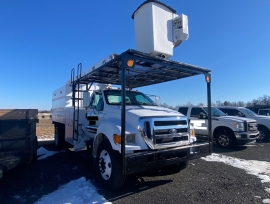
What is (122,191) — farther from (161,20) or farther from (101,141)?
(161,20)

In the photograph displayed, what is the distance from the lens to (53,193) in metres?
3.72

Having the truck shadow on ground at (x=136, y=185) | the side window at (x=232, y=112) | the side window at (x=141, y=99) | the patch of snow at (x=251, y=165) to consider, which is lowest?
the patch of snow at (x=251, y=165)

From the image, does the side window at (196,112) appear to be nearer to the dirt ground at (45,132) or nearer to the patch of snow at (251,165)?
the patch of snow at (251,165)

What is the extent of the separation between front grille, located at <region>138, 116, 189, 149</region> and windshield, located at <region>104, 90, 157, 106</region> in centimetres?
148

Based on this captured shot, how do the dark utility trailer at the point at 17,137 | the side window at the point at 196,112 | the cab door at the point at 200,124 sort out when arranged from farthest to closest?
the side window at the point at 196,112
the cab door at the point at 200,124
the dark utility trailer at the point at 17,137

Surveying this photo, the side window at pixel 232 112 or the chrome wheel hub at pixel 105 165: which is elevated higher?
the side window at pixel 232 112

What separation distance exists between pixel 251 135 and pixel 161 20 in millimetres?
6706

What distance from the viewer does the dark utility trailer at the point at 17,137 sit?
3.84 m

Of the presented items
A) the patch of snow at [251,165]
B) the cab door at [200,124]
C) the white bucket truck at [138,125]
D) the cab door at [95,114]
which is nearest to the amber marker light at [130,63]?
the white bucket truck at [138,125]

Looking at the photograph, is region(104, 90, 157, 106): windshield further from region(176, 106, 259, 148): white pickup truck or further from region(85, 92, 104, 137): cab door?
region(176, 106, 259, 148): white pickup truck

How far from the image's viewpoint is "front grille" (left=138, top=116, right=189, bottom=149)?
3783mm

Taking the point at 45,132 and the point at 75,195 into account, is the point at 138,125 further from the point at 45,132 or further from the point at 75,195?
the point at 45,132

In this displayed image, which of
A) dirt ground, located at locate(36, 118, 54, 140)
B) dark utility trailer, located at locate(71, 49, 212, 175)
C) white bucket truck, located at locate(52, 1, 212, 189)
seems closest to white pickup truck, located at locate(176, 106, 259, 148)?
dark utility trailer, located at locate(71, 49, 212, 175)

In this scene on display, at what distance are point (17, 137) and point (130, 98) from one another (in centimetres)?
297
